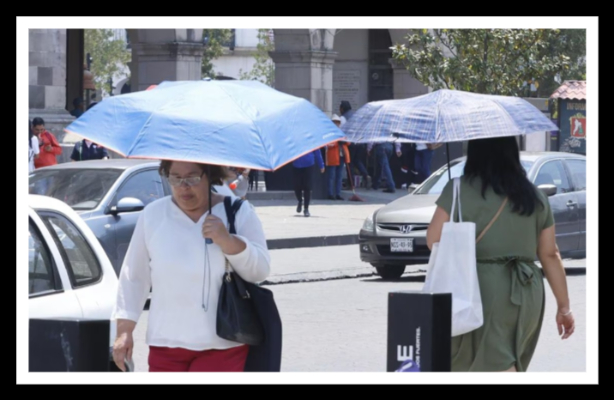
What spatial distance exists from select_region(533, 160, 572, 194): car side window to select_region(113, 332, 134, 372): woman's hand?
1072 cm

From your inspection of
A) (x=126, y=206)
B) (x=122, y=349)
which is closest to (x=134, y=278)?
(x=122, y=349)

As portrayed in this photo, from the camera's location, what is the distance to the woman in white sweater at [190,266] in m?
4.91

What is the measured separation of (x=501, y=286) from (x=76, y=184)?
755 cm

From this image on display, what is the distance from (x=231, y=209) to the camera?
5039 millimetres

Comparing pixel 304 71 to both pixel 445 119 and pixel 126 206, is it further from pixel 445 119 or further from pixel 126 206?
pixel 445 119

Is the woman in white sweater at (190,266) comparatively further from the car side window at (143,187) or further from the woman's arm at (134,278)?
the car side window at (143,187)

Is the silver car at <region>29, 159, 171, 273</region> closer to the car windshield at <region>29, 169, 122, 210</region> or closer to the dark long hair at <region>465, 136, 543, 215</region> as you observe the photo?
the car windshield at <region>29, 169, 122, 210</region>

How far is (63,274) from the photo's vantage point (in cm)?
587

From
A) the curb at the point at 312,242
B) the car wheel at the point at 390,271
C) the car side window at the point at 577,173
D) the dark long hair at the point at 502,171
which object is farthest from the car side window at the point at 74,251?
the curb at the point at 312,242

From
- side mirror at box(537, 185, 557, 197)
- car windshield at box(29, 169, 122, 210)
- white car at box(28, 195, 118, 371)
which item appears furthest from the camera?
side mirror at box(537, 185, 557, 197)

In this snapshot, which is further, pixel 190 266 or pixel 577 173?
pixel 577 173

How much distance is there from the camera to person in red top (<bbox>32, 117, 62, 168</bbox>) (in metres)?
19.7

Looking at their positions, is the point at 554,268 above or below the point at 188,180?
below

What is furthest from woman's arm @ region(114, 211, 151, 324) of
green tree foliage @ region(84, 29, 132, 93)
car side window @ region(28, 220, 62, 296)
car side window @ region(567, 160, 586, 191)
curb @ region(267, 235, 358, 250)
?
green tree foliage @ region(84, 29, 132, 93)
